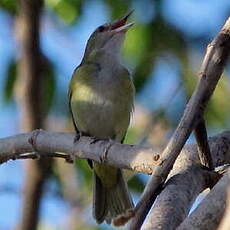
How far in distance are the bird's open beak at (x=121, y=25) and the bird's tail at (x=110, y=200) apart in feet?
2.40

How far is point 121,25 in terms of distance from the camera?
4.36 m

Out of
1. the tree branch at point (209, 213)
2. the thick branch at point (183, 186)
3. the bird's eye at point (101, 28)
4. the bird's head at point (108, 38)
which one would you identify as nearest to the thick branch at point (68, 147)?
the thick branch at point (183, 186)

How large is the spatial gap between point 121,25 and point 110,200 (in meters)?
0.96

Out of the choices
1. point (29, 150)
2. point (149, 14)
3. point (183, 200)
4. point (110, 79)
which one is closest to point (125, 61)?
point (110, 79)

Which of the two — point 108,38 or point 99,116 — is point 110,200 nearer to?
point 99,116

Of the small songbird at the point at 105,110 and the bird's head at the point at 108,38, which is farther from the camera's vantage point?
the bird's head at the point at 108,38

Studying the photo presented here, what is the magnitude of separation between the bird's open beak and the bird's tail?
28.8 inches

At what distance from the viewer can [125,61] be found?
13.7 ft

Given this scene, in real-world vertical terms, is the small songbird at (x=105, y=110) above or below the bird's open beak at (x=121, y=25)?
below

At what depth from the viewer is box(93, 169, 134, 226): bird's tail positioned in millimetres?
3867

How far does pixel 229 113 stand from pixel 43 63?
0.97 metres

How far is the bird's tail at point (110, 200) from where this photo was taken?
3867 mm

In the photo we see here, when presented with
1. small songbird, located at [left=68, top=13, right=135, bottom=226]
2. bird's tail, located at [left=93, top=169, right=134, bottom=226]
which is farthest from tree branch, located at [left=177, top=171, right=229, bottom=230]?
small songbird, located at [left=68, top=13, right=135, bottom=226]

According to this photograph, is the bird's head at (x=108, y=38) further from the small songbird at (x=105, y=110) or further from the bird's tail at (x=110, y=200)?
the bird's tail at (x=110, y=200)
